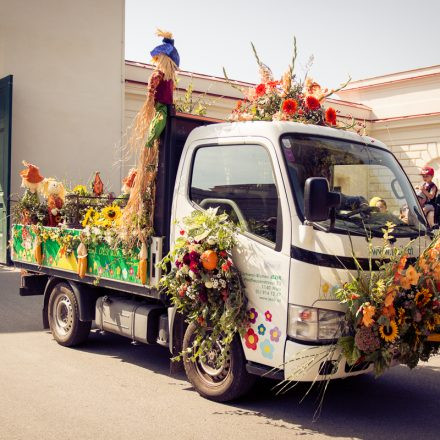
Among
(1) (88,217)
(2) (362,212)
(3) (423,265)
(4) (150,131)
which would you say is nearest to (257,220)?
(2) (362,212)

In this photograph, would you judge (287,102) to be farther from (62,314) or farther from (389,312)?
(62,314)

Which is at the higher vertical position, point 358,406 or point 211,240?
point 211,240

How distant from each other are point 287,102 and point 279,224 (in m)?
1.25

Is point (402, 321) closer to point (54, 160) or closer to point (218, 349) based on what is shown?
point (218, 349)

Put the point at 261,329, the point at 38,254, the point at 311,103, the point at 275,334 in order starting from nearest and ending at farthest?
the point at 275,334
the point at 261,329
the point at 311,103
the point at 38,254

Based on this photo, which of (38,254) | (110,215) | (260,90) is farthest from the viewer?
(38,254)

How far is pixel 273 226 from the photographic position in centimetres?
477

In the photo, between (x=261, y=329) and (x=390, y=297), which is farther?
(x=261, y=329)

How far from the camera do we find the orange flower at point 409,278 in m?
4.39

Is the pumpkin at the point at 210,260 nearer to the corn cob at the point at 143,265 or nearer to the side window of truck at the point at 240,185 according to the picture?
the side window of truck at the point at 240,185

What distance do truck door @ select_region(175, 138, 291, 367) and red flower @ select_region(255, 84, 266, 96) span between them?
2.42 feet

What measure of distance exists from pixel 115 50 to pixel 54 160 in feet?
11.6

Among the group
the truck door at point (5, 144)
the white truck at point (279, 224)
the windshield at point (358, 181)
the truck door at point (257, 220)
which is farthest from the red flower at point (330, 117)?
the truck door at point (5, 144)

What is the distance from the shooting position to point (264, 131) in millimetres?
5008
